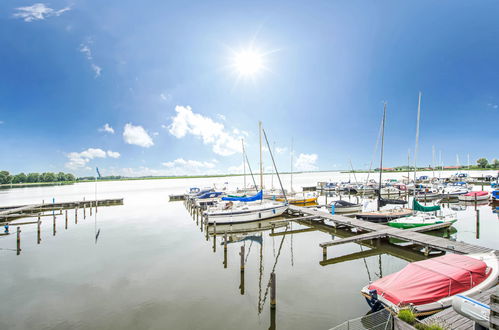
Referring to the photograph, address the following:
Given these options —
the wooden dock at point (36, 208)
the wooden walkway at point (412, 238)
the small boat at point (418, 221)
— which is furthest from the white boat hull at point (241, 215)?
the wooden dock at point (36, 208)

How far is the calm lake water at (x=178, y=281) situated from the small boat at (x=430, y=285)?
2.25 m

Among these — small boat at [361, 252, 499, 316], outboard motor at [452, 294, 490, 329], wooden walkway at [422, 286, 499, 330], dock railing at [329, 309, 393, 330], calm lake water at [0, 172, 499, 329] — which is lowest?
calm lake water at [0, 172, 499, 329]

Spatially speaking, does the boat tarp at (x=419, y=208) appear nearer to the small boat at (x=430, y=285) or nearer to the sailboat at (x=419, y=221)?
the sailboat at (x=419, y=221)

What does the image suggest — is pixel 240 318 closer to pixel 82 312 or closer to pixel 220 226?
pixel 82 312

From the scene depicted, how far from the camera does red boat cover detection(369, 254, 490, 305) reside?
755 centimetres

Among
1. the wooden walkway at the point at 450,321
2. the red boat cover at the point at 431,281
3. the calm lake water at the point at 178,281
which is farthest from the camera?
the calm lake water at the point at 178,281

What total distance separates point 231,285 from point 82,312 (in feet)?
21.8

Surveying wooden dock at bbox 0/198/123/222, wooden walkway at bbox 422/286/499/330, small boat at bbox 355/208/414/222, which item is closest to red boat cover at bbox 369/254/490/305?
wooden walkway at bbox 422/286/499/330

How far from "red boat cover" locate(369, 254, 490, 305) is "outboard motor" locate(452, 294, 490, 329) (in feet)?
6.97

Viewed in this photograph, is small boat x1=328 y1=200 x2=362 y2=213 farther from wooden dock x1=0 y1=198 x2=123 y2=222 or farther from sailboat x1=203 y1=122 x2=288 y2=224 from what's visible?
wooden dock x1=0 y1=198 x2=123 y2=222

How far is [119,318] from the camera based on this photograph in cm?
946

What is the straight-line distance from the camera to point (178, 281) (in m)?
12.7

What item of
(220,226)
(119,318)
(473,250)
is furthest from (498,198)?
(119,318)

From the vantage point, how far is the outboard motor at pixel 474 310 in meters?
5.02
